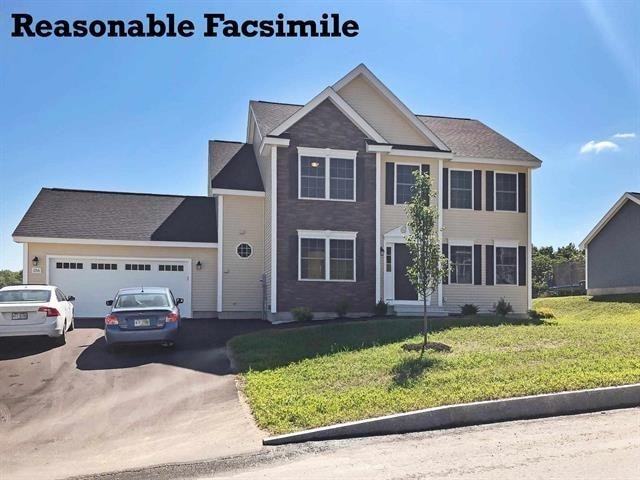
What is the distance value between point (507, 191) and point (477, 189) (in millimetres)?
1312

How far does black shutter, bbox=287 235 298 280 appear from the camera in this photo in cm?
1977

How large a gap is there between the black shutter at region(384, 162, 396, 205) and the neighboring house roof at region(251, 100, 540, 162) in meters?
2.66

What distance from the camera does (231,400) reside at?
405 inches

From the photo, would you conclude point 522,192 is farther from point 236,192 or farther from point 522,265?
point 236,192

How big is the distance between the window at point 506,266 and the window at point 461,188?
7.21 feet

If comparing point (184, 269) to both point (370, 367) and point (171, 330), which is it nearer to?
point (171, 330)

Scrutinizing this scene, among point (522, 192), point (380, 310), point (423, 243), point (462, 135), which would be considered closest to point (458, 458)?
point (423, 243)

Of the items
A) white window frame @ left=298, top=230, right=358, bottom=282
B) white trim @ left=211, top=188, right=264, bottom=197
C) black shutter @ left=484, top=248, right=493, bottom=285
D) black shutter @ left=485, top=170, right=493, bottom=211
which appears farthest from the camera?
black shutter @ left=485, top=170, right=493, bottom=211

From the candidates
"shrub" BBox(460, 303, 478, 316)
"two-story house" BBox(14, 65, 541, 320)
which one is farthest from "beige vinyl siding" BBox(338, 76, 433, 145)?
"shrub" BBox(460, 303, 478, 316)

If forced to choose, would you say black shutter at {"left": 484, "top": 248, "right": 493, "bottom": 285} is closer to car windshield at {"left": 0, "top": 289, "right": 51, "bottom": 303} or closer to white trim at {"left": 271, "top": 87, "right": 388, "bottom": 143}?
white trim at {"left": 271, "top": 87, "right": 388, "bottom": 143}

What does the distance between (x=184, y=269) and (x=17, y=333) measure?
26.3 feet

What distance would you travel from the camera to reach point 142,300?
14.6 meters

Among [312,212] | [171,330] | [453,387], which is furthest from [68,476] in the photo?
[312,212]

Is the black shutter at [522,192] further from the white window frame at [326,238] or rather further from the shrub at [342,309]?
the shrub at [342,309]
